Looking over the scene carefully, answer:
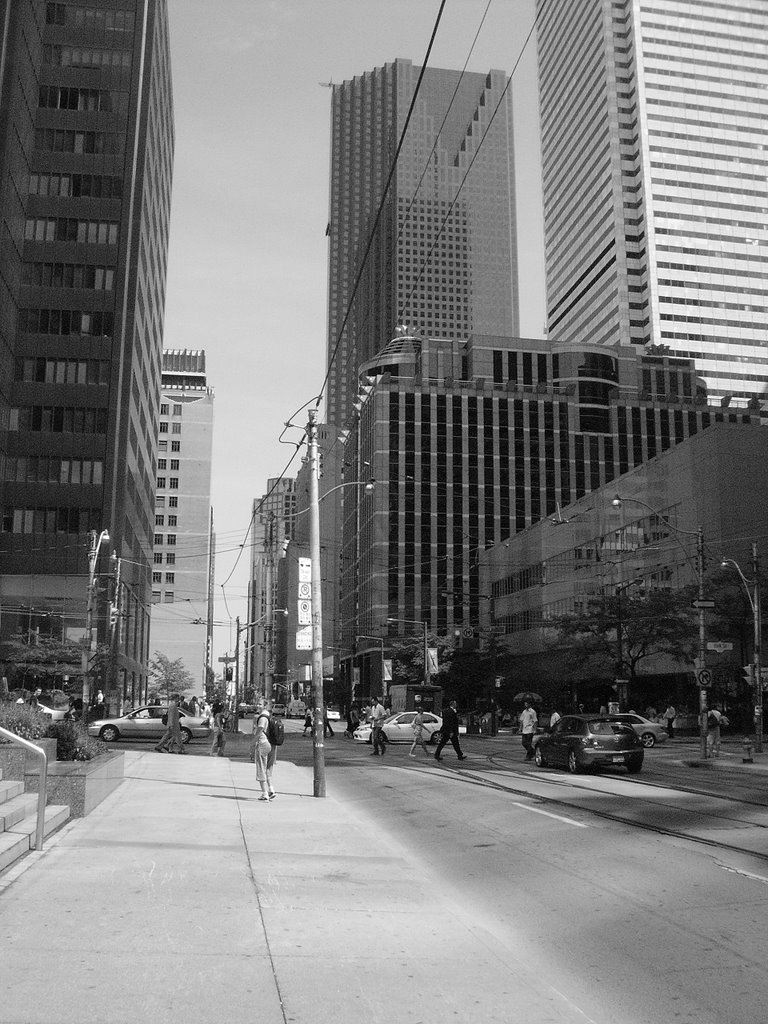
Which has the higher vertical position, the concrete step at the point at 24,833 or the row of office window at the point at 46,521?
the row of office window at the point at 46,521

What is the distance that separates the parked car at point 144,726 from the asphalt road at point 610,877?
19599 millimetres

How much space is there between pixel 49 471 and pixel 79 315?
13.6 meters

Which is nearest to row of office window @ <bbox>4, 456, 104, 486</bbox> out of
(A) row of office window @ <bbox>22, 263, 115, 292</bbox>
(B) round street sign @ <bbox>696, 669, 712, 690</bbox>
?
(A) row of office window @ <bbox>22, 263, 115, 292</bbox>

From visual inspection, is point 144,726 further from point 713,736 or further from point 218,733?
point 713,736

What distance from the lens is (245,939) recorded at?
729 centimetres

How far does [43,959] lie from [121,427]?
78.2 metres

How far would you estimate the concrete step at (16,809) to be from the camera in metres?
10.4

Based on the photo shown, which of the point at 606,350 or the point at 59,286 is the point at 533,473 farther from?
the point at 59,286

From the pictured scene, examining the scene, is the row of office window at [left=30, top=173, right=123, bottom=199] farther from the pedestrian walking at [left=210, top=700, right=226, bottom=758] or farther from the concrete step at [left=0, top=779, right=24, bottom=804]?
the concrete step at [left=0, top=779, right=24, bottom=804]

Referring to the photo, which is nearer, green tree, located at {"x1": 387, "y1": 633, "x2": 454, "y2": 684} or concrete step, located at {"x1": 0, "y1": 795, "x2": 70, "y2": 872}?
concrete step, located at {"x1": 0, "y1": 795, "x2": 70, "y2": 872}

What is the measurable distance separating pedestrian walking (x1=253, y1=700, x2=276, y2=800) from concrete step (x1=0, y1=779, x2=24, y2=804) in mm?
5735

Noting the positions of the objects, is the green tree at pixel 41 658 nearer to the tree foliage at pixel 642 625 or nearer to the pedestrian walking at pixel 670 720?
the tree foliage at pixel 642 625

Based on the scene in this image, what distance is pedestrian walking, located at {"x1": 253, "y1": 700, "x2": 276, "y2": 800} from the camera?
17.7 m

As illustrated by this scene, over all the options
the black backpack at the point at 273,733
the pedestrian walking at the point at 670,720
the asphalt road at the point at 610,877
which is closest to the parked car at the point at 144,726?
the asphalt road at the point at 610,877
